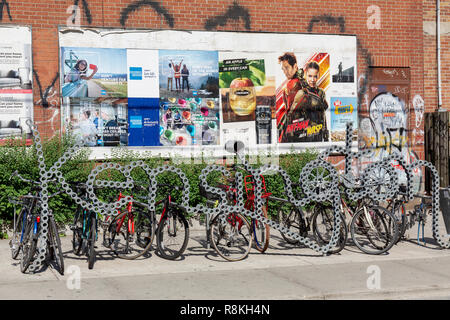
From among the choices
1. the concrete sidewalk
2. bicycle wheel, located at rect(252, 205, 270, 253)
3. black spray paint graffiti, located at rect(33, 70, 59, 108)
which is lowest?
the concrete sidewalk

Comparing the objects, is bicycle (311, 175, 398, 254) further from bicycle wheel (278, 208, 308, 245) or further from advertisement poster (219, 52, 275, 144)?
advertisement poster (219, 52, 275, 144)

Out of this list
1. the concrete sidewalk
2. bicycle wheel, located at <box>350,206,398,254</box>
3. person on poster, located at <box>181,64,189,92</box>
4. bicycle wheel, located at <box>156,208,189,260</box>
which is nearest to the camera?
the concrete sidewalk

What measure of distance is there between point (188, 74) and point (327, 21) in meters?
3.48

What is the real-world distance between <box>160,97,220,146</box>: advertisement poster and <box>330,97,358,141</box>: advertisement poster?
2.72 metres

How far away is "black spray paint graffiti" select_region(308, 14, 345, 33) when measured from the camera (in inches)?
552

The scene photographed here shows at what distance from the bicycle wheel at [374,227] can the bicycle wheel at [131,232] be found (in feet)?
10.1

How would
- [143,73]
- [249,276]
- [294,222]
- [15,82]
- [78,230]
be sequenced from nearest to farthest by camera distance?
[249,276] → [78,230] → [294,222] → [15,82] → [143,73]

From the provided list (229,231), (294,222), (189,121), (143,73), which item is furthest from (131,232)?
(143,73)

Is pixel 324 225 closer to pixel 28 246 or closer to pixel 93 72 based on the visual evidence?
pixel 28 246

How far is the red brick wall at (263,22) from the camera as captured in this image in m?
12.1

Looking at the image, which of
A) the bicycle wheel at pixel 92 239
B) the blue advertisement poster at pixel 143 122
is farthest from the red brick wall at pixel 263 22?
the bicycle wheel at pixel 92 239

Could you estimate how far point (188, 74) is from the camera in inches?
514

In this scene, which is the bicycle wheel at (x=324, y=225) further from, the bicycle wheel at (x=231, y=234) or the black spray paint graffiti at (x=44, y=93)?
the black spray paint graffiti at (x=44, y=93)

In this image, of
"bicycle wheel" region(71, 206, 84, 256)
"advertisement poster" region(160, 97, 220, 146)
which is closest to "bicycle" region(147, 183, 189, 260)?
"bicycle wheel" region(71, 206, 84, 256)
